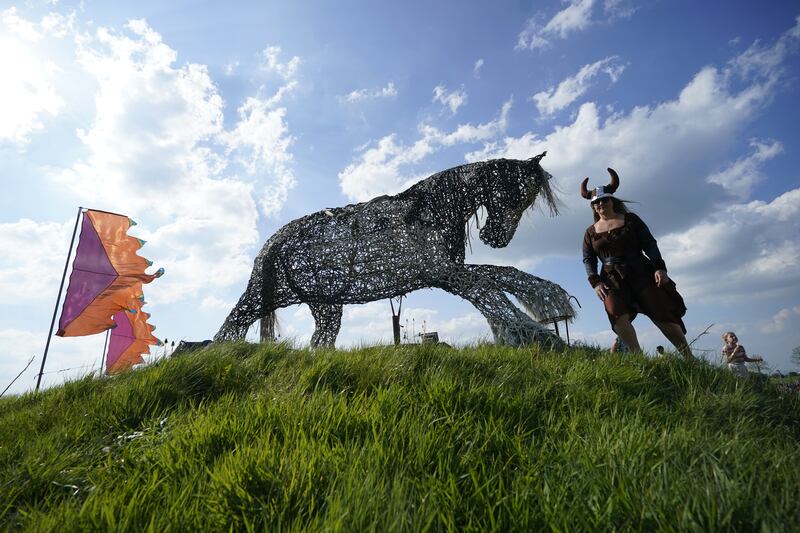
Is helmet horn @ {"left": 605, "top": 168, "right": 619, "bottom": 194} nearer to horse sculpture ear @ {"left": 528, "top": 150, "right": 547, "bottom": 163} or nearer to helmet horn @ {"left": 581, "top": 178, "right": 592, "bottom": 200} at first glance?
helmet horn @ {"left": 581, "top": 178, "right": 592, "bottom": 200}

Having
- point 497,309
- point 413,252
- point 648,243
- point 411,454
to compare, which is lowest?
point 411,454

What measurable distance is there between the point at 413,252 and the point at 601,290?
2.72m

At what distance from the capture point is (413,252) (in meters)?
6.09

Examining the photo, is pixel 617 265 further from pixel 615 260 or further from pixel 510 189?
pixel 510 189

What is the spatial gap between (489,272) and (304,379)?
3.41m

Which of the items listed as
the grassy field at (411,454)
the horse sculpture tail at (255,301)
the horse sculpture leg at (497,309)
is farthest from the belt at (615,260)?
the horse sculpture tail at (255,301)

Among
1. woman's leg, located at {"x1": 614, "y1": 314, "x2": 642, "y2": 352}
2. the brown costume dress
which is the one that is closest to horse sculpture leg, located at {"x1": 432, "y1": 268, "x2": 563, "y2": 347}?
woman's leg, located at {"x1": 614, "y1": 314, "x2": 642, "y2": 352}

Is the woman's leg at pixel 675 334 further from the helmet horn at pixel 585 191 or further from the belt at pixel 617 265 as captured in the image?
the helmet horn at pixel 585 191

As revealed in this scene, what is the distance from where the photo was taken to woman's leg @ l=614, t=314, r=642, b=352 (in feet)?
12.7

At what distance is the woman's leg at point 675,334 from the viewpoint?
11.8 ft

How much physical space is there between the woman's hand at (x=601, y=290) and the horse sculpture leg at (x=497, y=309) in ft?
2.26

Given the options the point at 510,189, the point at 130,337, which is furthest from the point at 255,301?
the point at 130,337

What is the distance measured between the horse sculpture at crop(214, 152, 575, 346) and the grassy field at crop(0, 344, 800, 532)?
95.3 inches

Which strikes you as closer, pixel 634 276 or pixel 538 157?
pixel 634 276
